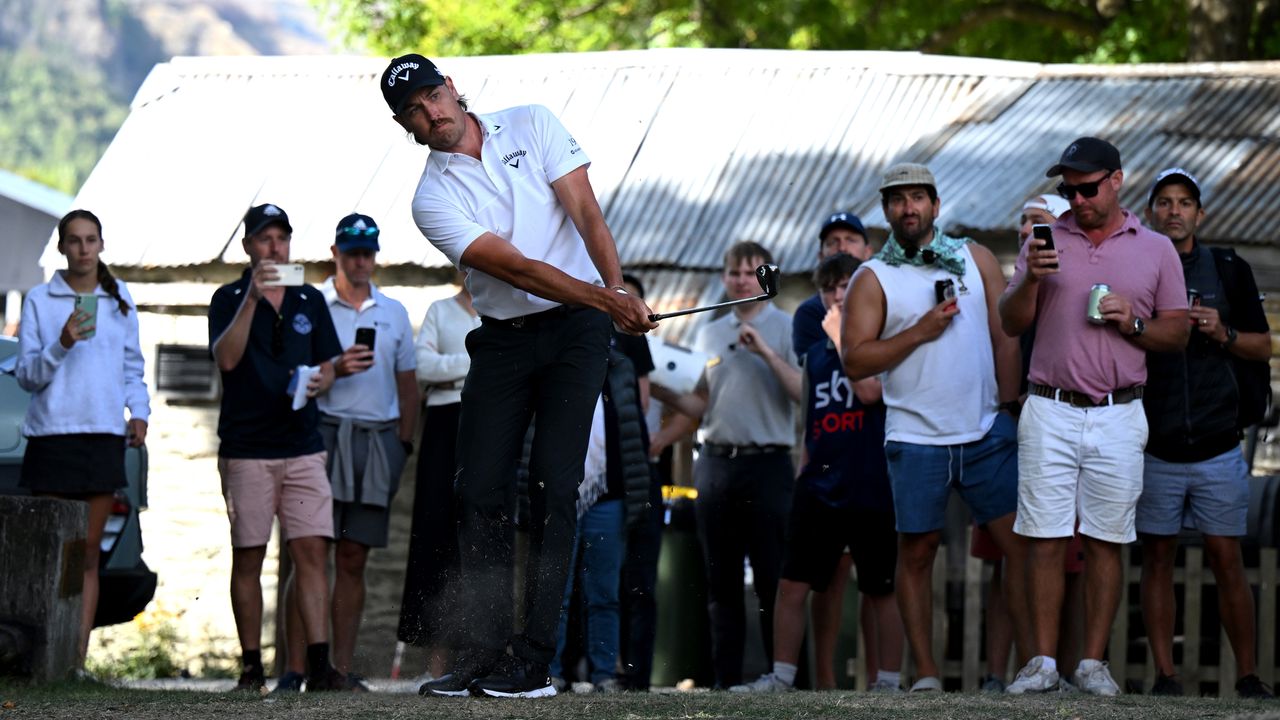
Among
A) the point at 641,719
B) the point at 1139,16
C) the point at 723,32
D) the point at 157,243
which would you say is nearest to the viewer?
the point at 641,719

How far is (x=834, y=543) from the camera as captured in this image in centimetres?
857

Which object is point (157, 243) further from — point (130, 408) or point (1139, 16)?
point (1139, 16)

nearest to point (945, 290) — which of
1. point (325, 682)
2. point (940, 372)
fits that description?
point (940, 372)

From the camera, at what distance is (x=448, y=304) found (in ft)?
31.6

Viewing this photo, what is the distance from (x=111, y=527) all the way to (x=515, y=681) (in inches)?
125

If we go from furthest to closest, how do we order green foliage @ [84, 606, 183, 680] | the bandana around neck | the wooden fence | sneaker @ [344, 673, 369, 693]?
green foliage @ [84, 606, 183, 680] < the wooden fence < sneaker @ [344, 673, 369, 693] < the bandana around neck

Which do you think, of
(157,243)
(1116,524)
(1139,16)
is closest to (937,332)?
(1116,524)

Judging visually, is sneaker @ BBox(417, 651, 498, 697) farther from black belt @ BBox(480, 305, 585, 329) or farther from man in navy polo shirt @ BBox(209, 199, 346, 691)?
man in navy polo shirt @ BBox(209, 199, 346, 691)

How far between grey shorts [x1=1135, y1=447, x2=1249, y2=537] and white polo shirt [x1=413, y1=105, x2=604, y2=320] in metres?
2.67

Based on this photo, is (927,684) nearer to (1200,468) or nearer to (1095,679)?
(1095,679)

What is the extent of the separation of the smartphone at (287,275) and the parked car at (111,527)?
1115 mm

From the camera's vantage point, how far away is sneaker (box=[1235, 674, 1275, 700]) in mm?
7523

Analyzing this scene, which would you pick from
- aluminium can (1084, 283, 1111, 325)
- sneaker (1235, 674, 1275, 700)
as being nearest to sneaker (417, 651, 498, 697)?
aluminium can (1084, 283, 1111, 325)

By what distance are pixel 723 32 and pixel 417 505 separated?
14912 mm
